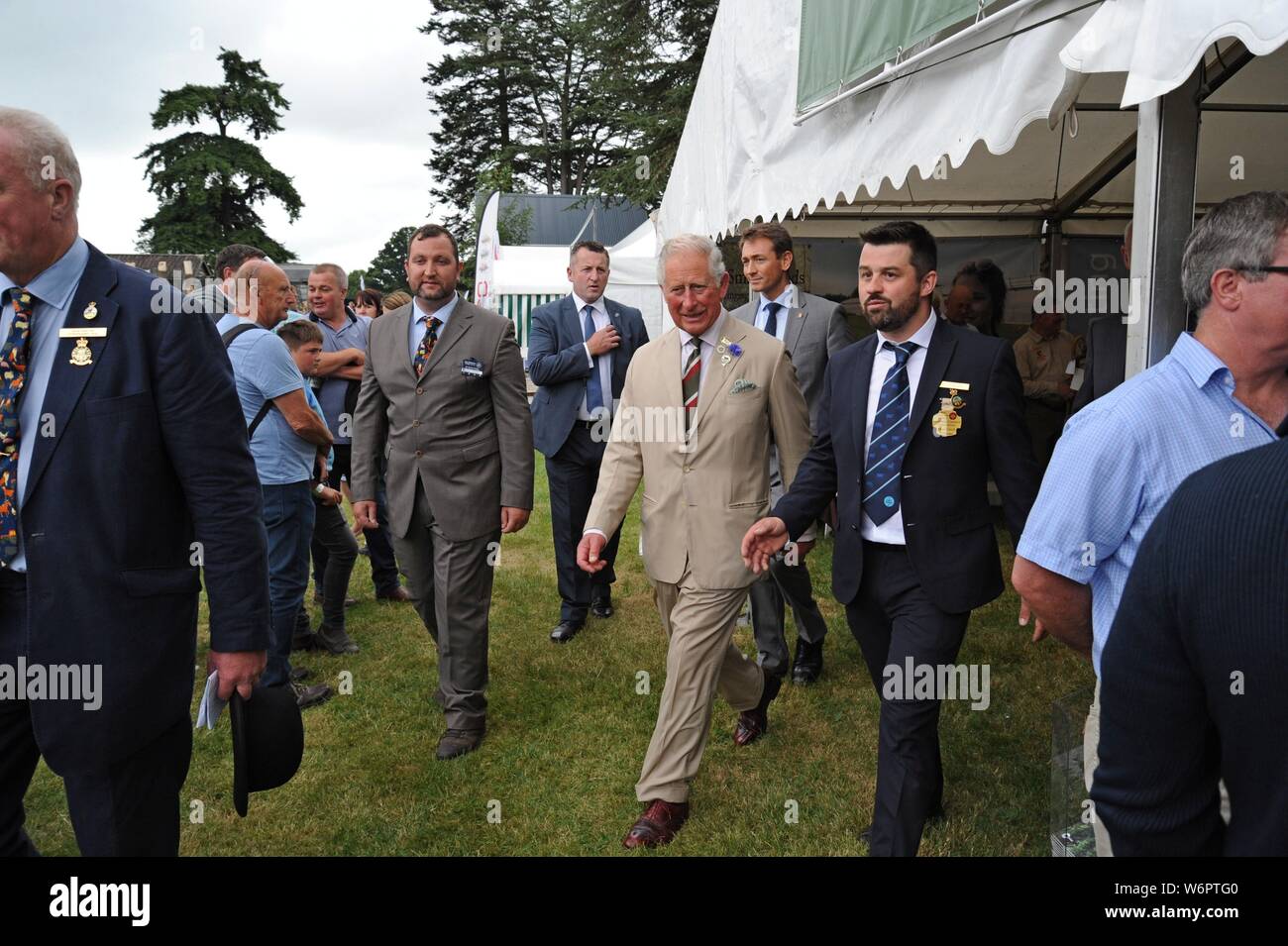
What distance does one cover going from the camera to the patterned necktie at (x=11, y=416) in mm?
2230

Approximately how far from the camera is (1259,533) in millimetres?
Answer: 1083

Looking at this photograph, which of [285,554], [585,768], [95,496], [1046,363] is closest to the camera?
[95,496]

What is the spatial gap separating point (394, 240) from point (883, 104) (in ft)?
321

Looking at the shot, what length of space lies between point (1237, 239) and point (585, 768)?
3318mm

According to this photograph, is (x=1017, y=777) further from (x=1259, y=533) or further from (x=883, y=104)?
(x=1259, y=533)

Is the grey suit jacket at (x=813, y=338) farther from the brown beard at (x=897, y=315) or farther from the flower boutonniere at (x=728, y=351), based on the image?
the brown beard at (x=897, y=315)

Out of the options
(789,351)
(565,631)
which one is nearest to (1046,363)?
(789,351)

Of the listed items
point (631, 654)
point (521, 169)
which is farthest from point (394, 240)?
point (631, 654)

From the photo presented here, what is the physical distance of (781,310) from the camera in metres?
5.07

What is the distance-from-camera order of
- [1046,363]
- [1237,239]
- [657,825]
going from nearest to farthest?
[1237,239] < [657,825] < [1046,363]

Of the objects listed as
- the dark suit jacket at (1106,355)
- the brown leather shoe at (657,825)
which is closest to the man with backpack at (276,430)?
the brown leather shoe at (657,825)

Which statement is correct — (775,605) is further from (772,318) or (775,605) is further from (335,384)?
(335,384)

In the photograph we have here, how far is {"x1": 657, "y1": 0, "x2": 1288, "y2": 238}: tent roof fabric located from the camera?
234 cm

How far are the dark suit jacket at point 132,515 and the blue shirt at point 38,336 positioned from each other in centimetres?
3
